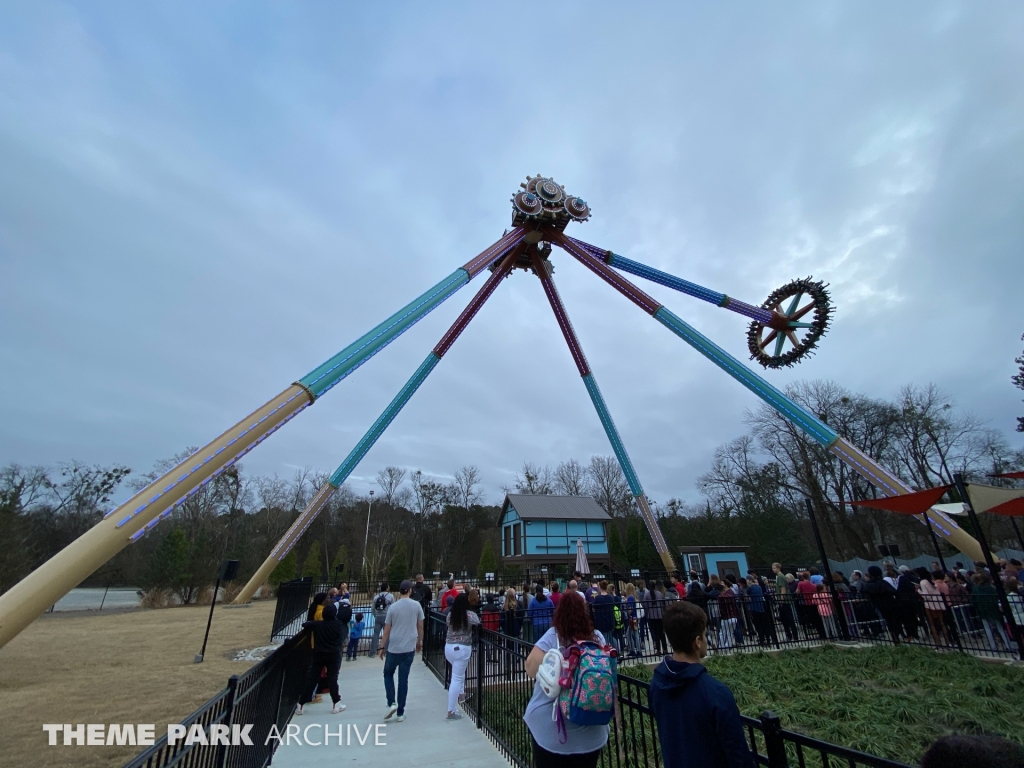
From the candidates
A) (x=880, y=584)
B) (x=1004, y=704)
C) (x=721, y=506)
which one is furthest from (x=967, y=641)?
→ (x=721, y=506)

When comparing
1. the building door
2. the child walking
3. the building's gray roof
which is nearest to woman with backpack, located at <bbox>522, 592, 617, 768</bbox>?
the child walking

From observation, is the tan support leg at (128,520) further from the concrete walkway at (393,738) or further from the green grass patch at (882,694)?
the green grass patch at (882,694)

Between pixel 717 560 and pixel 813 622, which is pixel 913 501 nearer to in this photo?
pixel 813 622

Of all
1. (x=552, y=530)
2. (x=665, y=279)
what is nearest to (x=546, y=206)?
(x=665, y=279)

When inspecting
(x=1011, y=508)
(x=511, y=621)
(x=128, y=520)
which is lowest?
(x=511, y=621)

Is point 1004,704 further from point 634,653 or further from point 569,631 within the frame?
point 569,631

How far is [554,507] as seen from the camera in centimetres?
3781

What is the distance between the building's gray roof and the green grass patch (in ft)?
87.8

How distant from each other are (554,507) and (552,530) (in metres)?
2.23

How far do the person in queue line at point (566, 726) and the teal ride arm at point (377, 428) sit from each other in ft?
56.2

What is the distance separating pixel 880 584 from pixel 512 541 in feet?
98.3

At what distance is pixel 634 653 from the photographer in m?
11.1

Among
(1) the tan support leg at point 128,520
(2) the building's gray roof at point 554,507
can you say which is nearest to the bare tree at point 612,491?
(2) the building's gray roof at point 554,507

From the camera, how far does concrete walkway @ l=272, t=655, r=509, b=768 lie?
5.23 meters
